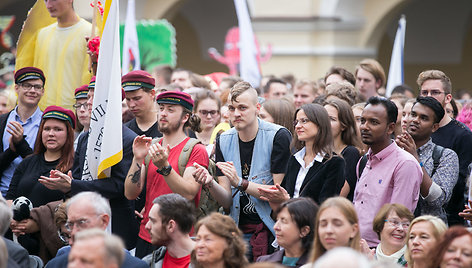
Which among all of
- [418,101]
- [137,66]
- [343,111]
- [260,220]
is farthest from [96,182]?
[137,66]

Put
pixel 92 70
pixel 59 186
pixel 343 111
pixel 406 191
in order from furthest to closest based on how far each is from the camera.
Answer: pixel 92 70 < pixel 343 111 < pixel 59 186 < pixel 406 191

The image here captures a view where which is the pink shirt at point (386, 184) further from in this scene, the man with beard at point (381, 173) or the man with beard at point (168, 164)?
the man with beard at point (168, 164)

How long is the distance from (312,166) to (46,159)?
2.30 meters

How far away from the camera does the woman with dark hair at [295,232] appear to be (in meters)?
5.64

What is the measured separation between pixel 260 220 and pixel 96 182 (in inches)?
51.8

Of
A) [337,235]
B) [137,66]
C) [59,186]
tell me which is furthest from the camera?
[137,66]

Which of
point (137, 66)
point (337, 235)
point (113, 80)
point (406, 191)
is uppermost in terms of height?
point (137, 66)

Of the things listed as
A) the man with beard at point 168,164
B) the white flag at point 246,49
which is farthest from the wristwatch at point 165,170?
the white flag at point 246,49

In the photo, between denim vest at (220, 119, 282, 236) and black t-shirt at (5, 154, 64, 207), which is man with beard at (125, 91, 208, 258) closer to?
denim vest at (220, 119, 282, 236)

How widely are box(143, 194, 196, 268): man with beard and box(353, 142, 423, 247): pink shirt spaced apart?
1.29 metres

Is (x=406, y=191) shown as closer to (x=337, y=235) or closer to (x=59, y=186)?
(x=337, y=235)

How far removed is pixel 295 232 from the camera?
18.6ft

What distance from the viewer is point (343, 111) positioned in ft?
23.5

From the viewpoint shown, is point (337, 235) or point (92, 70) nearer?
point (337, 235)
